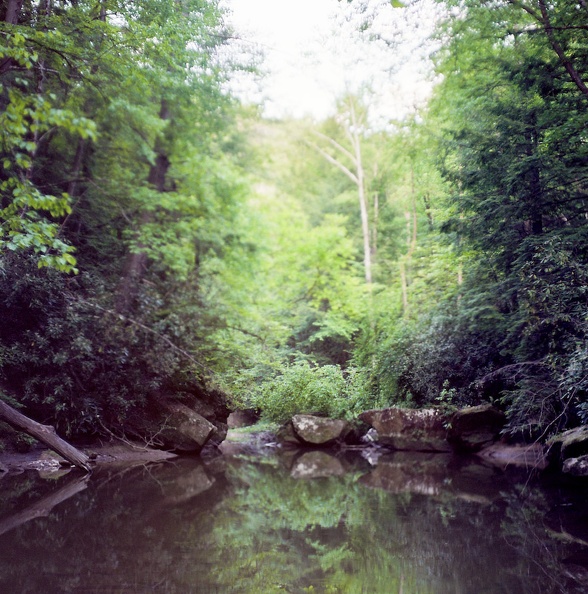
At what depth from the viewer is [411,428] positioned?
12.2m

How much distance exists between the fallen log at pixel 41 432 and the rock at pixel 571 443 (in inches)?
Answer: 298

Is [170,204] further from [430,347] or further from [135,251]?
[430,347]

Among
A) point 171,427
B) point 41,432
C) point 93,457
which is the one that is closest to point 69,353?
point 93,457

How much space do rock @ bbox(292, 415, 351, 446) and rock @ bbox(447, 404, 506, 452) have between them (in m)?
2.94

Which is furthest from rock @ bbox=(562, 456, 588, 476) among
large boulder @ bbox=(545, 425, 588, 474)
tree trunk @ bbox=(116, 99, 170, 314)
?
tree trunk @ bbox=(116, 99, 170, 314)

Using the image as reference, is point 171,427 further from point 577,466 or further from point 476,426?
point 577,466

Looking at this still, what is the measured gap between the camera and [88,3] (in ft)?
27.6

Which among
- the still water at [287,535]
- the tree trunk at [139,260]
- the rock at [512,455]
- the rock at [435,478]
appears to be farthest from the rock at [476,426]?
the tree trunk at [139,260]

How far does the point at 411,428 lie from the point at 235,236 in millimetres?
6675

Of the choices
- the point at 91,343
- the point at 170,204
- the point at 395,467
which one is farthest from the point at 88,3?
the point at 395,467

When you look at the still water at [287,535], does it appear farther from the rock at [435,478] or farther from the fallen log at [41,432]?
the fallen log at [41,432]

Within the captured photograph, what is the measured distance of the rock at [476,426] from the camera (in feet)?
36.0

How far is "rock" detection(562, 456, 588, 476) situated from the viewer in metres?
7.11

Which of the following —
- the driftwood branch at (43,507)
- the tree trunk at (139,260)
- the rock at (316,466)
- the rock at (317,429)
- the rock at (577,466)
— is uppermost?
the tree trunk at (139,260)
